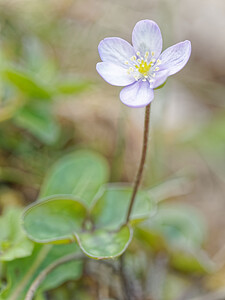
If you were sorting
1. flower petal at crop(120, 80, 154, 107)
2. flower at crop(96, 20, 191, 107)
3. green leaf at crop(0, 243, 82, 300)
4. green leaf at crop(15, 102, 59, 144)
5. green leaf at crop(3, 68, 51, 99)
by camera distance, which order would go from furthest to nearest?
green leaf at crop(15, 102, 59, 144), green leaf at crop(3, 68, 51, 99), green leaf at crop(0, 243, 82, 300), flower at crop(96, 20, 191, 107), flower petal at crop(120, 80, 154, 107)

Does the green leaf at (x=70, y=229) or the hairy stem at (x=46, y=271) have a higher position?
the green leaf at (x=70, y=229)

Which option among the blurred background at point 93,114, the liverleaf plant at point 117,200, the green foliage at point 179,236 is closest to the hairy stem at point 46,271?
the liverleaf plant at point 117,200

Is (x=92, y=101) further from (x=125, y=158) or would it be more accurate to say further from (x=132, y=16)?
(x=132, y=16)

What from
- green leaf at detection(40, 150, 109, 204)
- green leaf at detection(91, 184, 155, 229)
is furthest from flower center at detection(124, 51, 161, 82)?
green leaf at detection(40, 150, 109, 204)

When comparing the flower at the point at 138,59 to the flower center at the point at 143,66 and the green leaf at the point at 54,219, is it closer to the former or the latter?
the flower center at the point at 143,66

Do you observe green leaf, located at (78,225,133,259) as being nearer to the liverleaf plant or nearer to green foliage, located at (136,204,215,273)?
the liverleaf plant

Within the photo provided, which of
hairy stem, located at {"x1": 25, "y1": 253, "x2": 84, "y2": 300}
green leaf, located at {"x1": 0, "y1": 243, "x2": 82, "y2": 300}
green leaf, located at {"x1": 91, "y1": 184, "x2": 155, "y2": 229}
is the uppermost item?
green leaf, located at {"x1": 91, "y1": 184, "x2": 155, "y2": 229}

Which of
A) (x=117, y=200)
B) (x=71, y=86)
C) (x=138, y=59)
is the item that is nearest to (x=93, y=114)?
(x=71, y=86)
